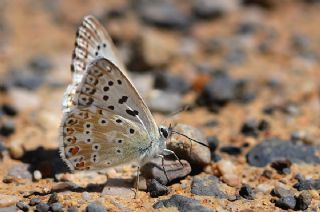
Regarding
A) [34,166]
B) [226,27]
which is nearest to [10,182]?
[34,166]

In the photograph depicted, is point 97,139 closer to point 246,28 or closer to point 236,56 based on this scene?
point 236,56

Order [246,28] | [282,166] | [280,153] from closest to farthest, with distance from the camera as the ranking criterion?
[282,166], [280,153], [246,28]

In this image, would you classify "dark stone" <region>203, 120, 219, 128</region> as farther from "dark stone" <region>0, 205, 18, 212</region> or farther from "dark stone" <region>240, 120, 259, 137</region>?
"dark stone" <region>0, 205, 18, 212</region>

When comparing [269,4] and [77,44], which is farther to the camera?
[269,4]

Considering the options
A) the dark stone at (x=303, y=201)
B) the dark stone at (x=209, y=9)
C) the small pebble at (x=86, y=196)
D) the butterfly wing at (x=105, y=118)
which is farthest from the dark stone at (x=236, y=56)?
the small pebble at (x=86, y=196)

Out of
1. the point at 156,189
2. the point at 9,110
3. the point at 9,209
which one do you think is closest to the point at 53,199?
the point at 9,209

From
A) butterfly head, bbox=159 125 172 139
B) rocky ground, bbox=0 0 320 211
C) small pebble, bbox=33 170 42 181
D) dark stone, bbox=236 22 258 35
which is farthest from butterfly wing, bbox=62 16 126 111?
dark stone, bbox=236 22 258 35

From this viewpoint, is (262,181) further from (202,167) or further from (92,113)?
(92,113)
